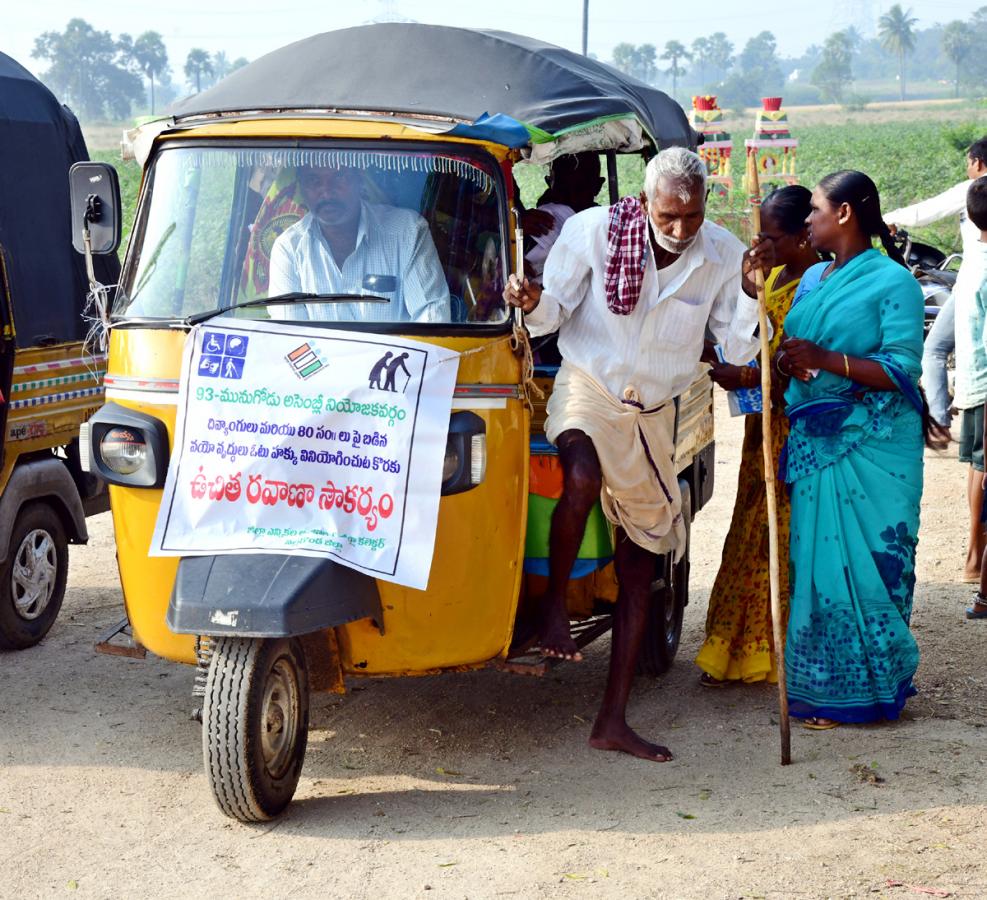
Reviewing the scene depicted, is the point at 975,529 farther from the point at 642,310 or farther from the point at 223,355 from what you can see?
the point at 223,355

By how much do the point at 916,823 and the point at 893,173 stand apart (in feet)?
144

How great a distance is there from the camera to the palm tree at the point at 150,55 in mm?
149375

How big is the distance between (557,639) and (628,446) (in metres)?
0.74

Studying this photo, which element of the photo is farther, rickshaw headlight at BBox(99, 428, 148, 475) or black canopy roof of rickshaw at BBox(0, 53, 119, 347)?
black canopy roof of rickshaw at BBox(0, 53, 119, 347)

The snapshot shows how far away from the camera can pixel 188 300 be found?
16.2ft

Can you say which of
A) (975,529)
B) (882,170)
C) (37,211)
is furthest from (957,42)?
(37,211)

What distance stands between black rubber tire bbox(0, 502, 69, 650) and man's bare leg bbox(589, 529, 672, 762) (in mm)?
3035

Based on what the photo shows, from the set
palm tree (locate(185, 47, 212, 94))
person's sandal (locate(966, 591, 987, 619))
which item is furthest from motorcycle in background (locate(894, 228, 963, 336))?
palm tree (locate(185, 47, 212, 94))

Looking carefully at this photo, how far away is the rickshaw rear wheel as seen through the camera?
4363 millimetres

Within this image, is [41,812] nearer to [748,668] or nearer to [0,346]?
[0,346]

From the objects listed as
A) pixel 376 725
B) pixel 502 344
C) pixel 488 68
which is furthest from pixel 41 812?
pixel 488 68

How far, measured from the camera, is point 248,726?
171 inches

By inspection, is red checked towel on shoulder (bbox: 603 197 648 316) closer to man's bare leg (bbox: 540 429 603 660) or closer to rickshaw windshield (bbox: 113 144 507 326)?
rickshaw windshield (bbox: 113 144 507 326)

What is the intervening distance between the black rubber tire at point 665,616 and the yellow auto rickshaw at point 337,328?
0.89 meters
